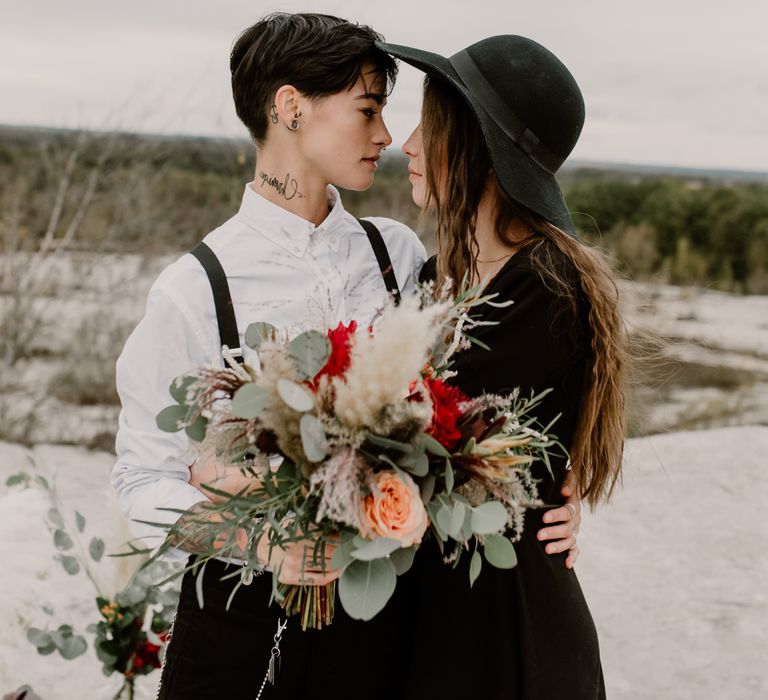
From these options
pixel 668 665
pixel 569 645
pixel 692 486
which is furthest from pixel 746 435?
pixel 569 645

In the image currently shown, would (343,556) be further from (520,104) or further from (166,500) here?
(520,104)

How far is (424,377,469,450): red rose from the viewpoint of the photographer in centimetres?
134

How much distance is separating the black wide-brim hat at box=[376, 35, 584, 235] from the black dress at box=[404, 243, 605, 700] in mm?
174

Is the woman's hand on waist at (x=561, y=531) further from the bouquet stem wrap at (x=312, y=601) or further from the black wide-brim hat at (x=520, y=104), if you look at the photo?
the black wide-brim hat at (x=520, y=104)

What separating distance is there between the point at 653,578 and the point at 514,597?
3307 mm

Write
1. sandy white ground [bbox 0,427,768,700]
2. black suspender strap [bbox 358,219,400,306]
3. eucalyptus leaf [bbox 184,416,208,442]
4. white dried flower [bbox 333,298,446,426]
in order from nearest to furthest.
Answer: white dried flower [bbox 333,298,446,426]
eucalyptus leaf [bbox 184,416,208,442]
black suspender strap [bbox 358,219,400,306]
sandy white ground [bbox 0,427,768,700]

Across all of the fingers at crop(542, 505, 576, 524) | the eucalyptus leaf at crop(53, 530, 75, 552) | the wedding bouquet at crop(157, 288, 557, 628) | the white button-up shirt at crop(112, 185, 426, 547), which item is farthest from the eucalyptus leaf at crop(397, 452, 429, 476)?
the eucalyptus leaf at crop(53, 530, 75, 552)

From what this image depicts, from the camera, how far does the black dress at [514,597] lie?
1.82 metres

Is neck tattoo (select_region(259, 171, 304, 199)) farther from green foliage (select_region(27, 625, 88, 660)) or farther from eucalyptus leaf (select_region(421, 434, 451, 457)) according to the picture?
green foliage (select_region(27, 625, 88, 660))

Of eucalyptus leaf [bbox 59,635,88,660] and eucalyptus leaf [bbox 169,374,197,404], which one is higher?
eucalyptus leaf [bbox 169,374,197,404]

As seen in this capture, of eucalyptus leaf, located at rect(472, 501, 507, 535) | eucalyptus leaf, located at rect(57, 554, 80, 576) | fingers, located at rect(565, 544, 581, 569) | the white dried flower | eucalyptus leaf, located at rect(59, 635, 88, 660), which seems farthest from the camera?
eucalyptus leaf, located at rect(57, 554, 80, 576)

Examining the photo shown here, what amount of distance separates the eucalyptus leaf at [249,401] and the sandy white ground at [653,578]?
5.44 ft

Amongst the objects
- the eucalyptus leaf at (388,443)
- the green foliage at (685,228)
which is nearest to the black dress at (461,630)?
the eucalyptus leaf at (388,443)

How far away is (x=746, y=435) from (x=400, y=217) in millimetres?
4031
